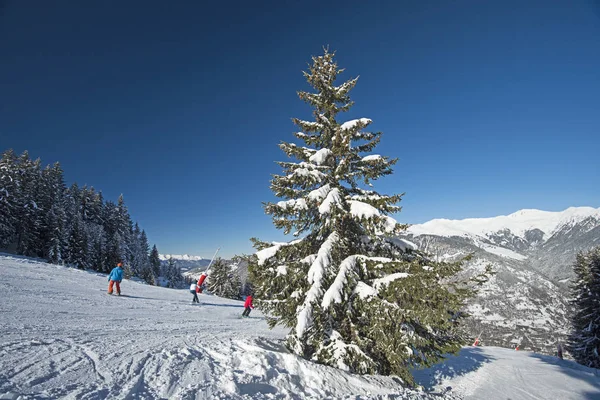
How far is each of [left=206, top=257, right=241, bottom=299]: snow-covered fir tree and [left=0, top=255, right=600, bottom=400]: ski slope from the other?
41786 mm

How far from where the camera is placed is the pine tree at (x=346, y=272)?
7316 mm

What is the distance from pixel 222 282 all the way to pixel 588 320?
49.5m

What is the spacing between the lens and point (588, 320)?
24297mm

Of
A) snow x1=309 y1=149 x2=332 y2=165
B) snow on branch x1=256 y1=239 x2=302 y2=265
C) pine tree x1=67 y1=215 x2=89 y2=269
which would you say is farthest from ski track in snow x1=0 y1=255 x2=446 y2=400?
pine tree x1=67 y1=215 x2=89 y2=269

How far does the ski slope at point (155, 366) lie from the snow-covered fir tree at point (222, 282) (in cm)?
4179

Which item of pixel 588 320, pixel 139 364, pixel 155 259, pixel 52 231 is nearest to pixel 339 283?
pixel 139 364

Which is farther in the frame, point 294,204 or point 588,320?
point 588,320

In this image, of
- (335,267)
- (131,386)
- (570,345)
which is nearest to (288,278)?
(335,267)

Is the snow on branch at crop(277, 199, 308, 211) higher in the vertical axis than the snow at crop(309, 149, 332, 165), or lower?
lower

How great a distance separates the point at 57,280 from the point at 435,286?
1943cm

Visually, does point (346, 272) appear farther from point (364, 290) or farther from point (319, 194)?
point (319, 194)

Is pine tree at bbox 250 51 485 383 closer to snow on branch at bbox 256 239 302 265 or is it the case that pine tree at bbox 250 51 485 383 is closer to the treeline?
snow on branch at bbox 256 239 302 265

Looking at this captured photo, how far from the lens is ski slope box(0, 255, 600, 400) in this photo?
4.86m

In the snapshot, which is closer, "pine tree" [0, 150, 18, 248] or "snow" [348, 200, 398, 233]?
"snow" [348, 200, 398, 233]
